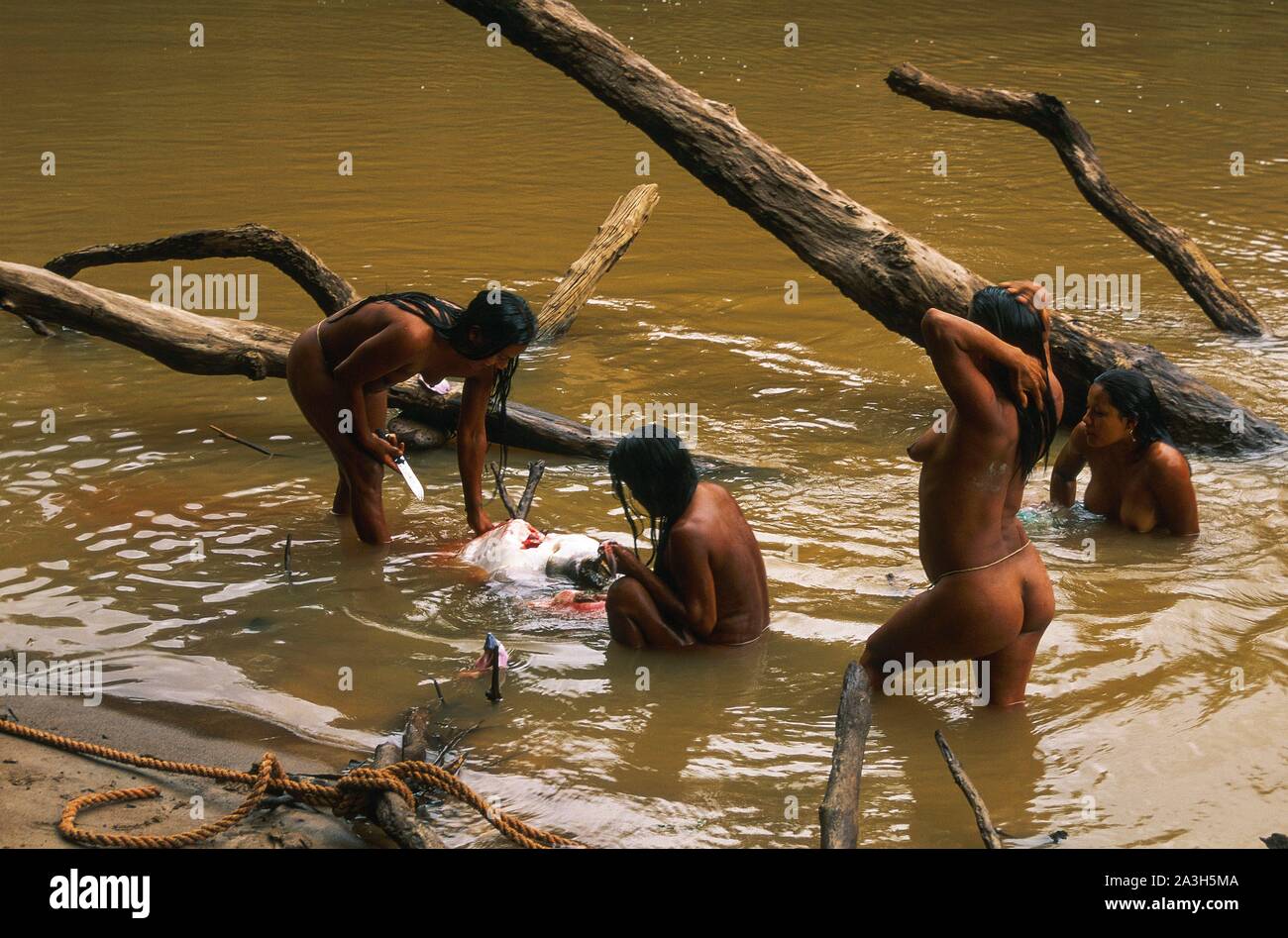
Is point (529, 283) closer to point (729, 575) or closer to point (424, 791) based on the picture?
point (729, 575)

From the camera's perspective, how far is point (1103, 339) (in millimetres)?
7613

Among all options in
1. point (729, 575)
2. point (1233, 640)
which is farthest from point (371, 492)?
point (1233, 640)

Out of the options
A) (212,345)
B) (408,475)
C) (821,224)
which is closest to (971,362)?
(408,475)

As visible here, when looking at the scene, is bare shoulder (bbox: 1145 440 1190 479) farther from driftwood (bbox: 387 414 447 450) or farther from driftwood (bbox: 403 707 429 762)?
driftwood (bbox: 387 414 447 450)

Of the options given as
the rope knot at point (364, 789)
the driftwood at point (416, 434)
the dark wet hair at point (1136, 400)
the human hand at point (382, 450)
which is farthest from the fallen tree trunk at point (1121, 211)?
the rope knot at point (364, 789)

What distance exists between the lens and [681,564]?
195 inches

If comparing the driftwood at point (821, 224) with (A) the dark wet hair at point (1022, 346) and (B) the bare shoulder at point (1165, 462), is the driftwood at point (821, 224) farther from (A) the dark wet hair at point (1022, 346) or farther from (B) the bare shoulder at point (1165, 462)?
(A) the dark wet hair at point (1022, 346)

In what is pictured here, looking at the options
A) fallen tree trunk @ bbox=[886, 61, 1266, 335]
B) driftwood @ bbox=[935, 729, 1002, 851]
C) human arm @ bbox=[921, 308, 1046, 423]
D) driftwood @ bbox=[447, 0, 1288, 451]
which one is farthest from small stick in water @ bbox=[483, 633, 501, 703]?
fallen tree trunk @ bbox=[886, 61, 1266, 335]

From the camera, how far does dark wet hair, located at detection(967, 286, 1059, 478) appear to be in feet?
14.5

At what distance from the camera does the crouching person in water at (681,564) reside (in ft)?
16.2

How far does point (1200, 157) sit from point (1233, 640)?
9.76 m

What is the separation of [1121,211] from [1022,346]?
5.17 m

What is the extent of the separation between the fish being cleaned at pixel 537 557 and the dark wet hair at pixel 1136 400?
91.4 inches

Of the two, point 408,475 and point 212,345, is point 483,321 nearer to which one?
point 408,475
